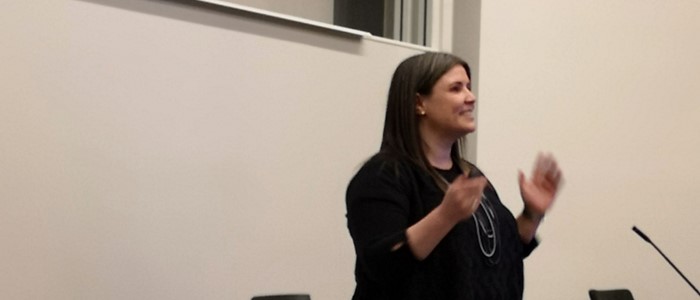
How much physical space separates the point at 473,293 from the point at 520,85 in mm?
1991

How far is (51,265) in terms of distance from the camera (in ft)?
7.01

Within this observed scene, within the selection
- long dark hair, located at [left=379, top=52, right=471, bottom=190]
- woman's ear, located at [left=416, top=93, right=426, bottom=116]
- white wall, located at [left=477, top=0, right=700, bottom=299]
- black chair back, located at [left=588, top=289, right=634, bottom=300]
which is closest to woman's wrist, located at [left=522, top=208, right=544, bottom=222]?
long dark hair, located at [left=379, top=52, right=471, bottom=190]

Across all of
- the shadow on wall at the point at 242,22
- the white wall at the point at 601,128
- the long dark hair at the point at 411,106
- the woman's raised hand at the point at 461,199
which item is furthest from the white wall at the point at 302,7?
the woman's raised hand at the point at 461,199

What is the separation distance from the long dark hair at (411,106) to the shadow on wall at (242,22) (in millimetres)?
981

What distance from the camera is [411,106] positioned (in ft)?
5.30

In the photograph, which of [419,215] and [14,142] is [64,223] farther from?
[419,215]

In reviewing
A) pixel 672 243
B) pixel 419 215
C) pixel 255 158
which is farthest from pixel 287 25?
pixel 672 243

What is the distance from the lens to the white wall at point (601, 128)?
333cm

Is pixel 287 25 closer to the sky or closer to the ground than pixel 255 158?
closer to the sky

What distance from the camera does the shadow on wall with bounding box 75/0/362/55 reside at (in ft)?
7.77

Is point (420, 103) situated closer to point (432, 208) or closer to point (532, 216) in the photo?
point (432, 208)

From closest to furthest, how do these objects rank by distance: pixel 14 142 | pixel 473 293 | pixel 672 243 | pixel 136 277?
pixel 473 293 → pixel 14 142 → pixel 136 277 → pixel 672 243

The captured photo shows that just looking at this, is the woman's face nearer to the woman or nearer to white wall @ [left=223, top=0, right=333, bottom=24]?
the woman

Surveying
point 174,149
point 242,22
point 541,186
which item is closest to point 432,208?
point 541,186
